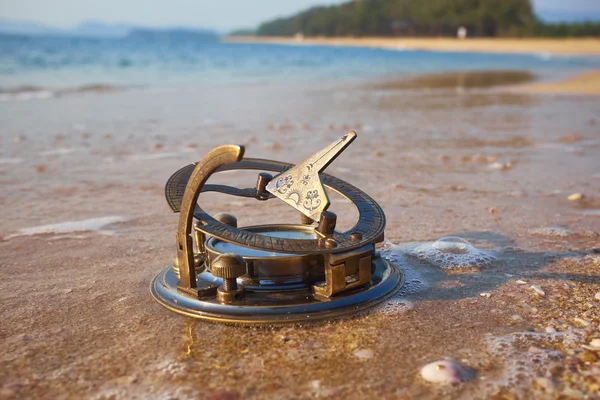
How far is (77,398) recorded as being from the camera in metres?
1.97

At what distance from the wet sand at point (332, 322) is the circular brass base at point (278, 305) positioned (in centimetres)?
6

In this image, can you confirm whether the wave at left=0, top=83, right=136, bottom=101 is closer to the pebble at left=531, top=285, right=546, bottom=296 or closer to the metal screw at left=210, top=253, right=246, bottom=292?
the metal screw at left=210, top=253, right=246, bottom=292

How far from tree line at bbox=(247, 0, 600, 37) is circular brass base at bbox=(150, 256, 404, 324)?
77.1 meters

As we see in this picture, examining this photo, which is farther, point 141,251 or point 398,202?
point 398,202

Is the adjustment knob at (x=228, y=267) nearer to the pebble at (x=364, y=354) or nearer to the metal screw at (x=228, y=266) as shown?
the metal screw at (x=228, y=266)

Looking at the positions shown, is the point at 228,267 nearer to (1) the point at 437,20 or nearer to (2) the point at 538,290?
(2) the point at 538,290

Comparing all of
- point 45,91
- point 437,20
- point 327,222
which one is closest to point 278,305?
point 327,222

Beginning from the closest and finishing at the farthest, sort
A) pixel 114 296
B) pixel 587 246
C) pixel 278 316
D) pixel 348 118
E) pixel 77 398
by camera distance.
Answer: pixel 77 398
pixel 278 316
pixel 114 296
pixel 587 246
pixel 348 118

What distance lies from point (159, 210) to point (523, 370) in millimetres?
3003

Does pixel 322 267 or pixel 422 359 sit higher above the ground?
pixel 322 267

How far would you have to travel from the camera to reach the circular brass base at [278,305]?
2357mm

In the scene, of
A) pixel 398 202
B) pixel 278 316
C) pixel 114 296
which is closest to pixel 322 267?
pixel 278 316

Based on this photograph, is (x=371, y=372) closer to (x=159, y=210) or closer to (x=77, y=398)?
(x=77, y=398)

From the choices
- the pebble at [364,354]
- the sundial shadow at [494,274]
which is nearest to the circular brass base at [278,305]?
the pebble at [364,354]
